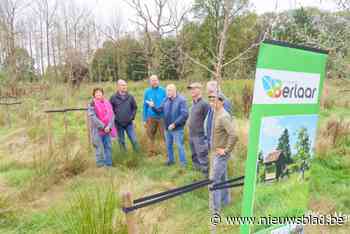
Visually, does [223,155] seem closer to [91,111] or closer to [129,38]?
[91,111]

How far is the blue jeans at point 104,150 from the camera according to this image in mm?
5312

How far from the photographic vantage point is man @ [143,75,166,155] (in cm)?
559

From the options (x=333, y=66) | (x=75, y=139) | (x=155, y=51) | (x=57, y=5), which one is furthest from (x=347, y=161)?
(x=57, y=5)

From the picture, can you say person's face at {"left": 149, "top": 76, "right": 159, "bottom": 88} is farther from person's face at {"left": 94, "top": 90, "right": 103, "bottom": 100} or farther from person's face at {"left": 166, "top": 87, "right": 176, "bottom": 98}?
person's face at {"left": 94, "top": 90, "right": 103, "bottom": 100}

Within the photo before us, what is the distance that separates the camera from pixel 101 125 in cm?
511

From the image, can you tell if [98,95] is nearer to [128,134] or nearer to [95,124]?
[95,124]

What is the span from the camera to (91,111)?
5.14m

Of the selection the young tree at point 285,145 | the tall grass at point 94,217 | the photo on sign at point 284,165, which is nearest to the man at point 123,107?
the tall grass at point 94,217

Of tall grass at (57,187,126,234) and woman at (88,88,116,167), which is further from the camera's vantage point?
woman at (88,88,116,167)

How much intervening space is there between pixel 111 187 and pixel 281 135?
152 centimetres

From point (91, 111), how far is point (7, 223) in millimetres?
2128

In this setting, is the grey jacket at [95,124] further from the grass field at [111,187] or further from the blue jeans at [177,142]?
the blue jeans at [177,142]

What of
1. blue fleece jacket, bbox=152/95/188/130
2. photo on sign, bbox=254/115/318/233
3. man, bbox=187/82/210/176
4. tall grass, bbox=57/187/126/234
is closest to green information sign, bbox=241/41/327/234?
photo on sign, bbox=254/115/318/233

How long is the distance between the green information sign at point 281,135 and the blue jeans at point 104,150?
Answer: 3.76 metres
